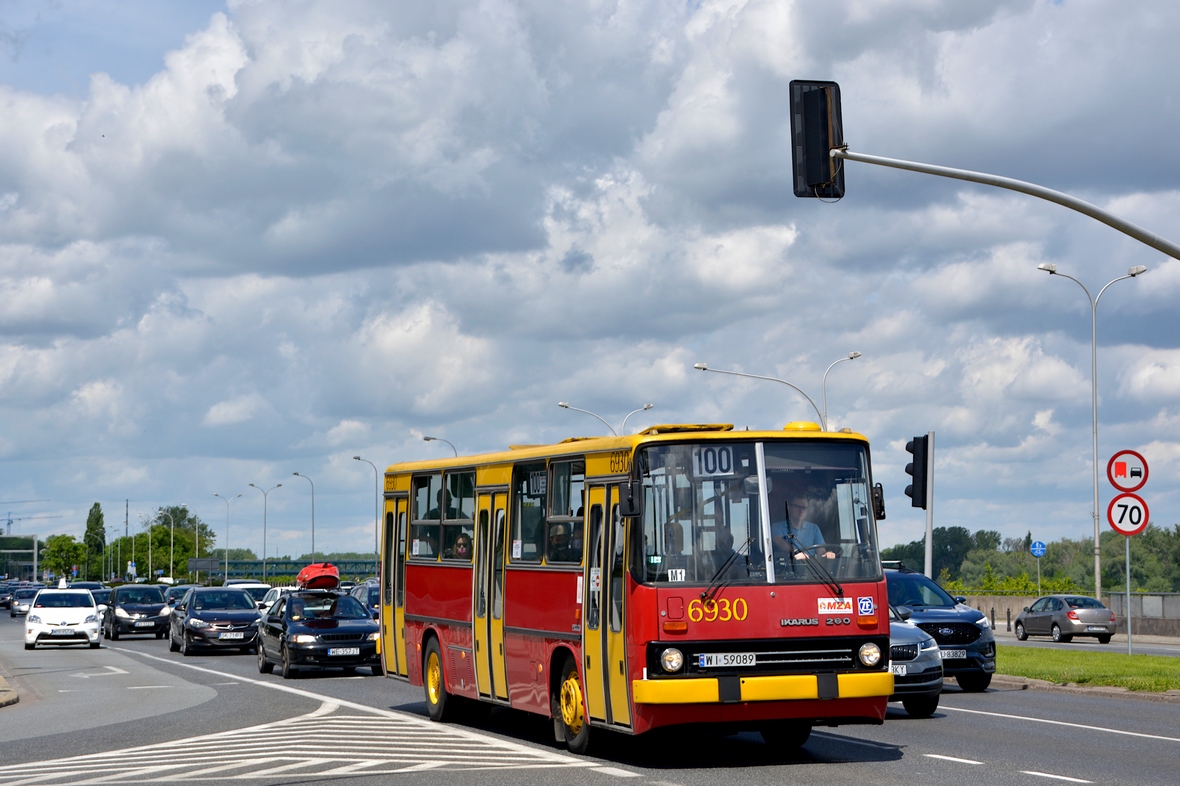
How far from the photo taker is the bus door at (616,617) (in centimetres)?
1296

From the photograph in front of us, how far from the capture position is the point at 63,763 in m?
14.1

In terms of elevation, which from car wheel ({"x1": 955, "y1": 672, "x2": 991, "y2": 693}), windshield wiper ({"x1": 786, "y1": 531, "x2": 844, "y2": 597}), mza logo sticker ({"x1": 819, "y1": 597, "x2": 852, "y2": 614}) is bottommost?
car wheel ({"x1": 955, "y1": 672, "x2": 991, "y2": 693})

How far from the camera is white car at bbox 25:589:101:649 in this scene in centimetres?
4103

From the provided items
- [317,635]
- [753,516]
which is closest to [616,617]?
[753,516]

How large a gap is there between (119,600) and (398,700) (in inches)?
1058

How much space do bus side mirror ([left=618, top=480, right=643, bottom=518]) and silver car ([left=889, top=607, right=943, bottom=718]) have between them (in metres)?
5.71

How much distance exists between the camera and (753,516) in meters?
13.0

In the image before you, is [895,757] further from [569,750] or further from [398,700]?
[398,700]

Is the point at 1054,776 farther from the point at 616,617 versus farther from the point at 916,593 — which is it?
the point at 916,593

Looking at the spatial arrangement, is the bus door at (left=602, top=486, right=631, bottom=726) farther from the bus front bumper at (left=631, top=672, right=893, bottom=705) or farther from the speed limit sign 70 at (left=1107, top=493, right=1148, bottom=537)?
the speed limit sign 70 at (left=1107, top=493, right=1148, bottom=537)

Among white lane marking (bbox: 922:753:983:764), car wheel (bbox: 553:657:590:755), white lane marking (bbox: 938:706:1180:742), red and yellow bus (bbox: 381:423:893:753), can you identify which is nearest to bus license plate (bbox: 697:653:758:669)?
red and yellow bus (bbox: 381:423:893:753)

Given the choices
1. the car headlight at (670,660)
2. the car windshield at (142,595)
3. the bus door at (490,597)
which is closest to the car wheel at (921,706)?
the bus door at (490,597)

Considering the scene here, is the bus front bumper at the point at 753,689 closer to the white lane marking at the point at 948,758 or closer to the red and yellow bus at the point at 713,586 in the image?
the red and yellow bus at the point at 713,586

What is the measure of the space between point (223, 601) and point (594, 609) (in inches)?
986
